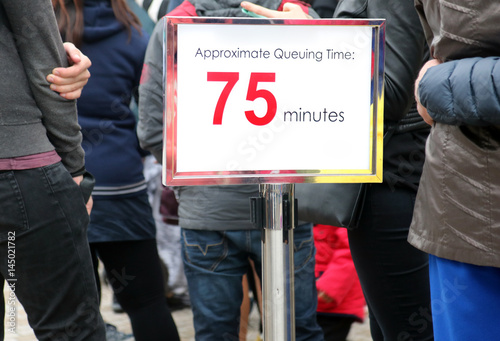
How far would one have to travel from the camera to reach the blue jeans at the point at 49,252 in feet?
5.51

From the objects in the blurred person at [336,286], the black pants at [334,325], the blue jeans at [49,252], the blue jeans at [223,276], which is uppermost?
the blue jeans at [49,252]

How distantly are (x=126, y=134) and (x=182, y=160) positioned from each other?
150 cm

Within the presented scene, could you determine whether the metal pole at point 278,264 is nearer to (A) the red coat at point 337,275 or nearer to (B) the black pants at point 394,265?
(B) the black pants at point 394,265

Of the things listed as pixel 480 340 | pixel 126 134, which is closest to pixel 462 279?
pixel 480 340

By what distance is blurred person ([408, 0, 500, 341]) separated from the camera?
1272mm

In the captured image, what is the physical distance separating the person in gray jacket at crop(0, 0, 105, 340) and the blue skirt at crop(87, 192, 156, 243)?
2.89 ft

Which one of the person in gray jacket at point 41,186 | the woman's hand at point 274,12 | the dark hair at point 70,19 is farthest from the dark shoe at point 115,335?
the woman's hand at point 274,12

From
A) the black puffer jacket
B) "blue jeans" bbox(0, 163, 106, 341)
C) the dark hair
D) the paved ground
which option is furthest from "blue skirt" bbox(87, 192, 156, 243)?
the black puffer jacket

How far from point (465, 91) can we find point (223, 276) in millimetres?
1235

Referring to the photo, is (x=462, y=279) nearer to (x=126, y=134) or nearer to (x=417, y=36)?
(x=417, y=36)

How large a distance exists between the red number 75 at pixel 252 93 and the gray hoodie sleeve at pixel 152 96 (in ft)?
3.45

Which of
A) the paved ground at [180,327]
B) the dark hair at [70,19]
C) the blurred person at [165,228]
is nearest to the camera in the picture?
the dark hair at [70,19]

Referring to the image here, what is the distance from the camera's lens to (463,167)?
Answer: 52.8 inches

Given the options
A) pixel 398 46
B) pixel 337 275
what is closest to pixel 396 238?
pixel 398 46
